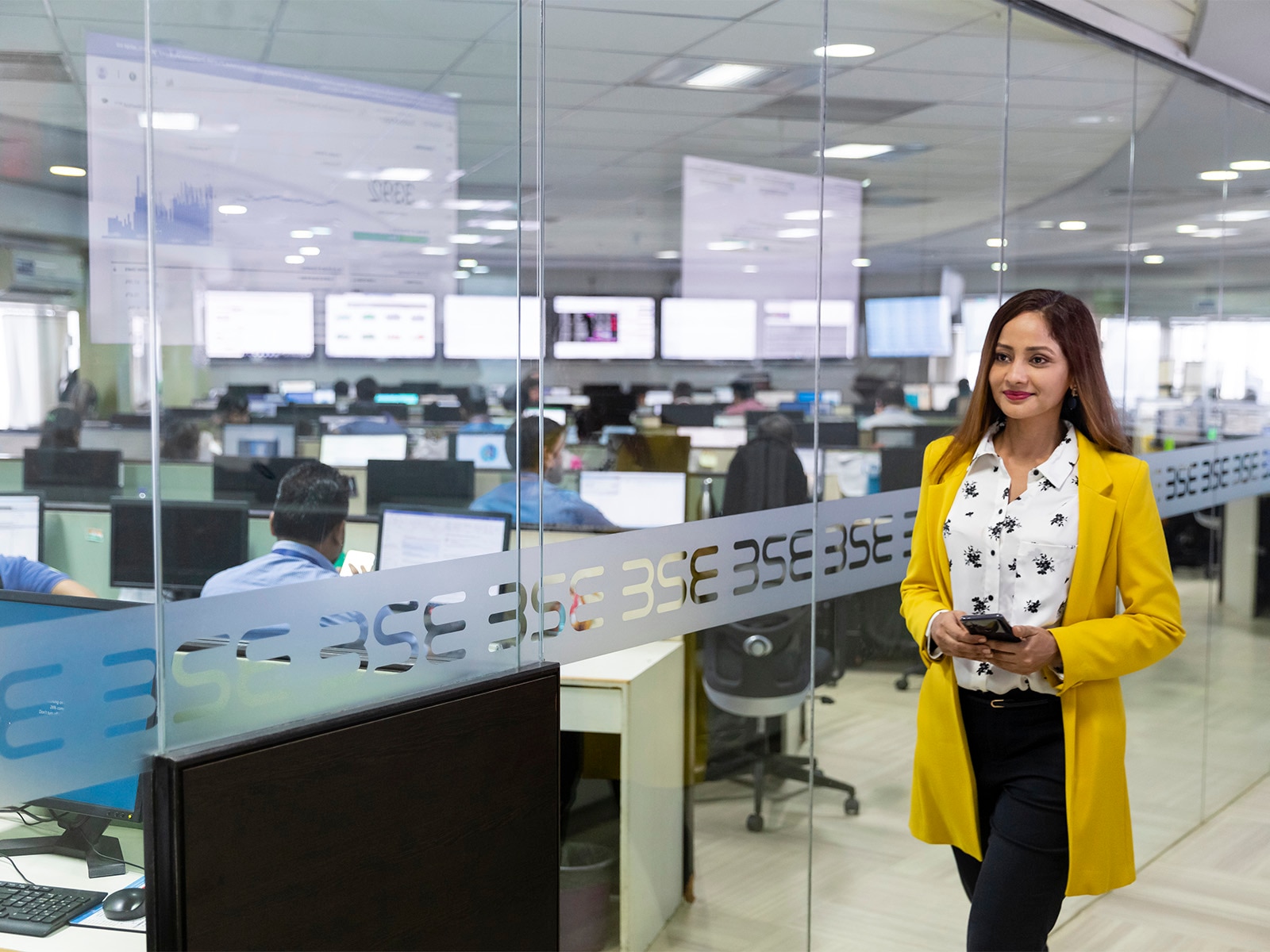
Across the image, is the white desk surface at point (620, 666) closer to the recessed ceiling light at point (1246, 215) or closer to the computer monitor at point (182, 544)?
Result: the computer monitor at point (182, 544)

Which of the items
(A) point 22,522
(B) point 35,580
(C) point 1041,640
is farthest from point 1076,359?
(A) point 22,522

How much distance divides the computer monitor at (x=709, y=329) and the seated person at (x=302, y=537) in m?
1.10

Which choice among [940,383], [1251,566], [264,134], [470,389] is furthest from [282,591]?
[1251,566]

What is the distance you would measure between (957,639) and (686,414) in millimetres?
1917

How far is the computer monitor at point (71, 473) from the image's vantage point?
10.3ft

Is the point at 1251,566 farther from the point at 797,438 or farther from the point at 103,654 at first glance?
the point at 103,654

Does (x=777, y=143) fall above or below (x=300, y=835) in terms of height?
above

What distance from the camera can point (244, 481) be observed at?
10.5ft

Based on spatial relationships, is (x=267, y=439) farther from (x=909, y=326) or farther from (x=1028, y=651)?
(x=1028, y=651)

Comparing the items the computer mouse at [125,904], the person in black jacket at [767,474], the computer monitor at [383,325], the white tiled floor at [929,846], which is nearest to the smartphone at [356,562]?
the computer mouse at [125,904]

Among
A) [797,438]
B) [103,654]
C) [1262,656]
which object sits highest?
[797,438]

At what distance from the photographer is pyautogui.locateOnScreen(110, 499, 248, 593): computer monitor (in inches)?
59.2

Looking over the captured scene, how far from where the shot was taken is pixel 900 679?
2906mm

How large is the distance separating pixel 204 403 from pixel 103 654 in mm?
1804
